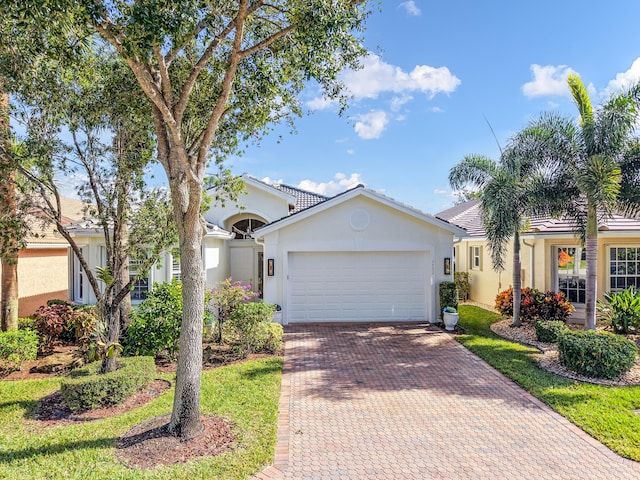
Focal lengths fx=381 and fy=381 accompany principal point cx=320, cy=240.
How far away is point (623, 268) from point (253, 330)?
44.3 feet

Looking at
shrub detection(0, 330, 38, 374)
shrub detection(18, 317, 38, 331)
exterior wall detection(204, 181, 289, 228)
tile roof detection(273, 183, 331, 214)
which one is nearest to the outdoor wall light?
exterior wall detection(204, 181, 289, 228)

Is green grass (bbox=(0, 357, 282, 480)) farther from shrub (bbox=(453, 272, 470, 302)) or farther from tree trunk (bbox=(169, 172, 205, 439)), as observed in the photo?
shrub (bbox=(453, 272, 470, 302))

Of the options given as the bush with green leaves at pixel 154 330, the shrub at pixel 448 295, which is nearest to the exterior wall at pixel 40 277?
the bush with green leaves at pixel 154 330

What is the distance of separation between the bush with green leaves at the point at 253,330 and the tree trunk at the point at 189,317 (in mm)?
4475

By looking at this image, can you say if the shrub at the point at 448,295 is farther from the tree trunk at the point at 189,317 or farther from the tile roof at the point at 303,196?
the tree trunk at the point at 189,317

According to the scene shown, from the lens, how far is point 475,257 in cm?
1972

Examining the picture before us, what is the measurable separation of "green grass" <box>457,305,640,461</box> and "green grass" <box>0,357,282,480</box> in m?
5.18

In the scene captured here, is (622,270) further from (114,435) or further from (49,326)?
(49,326)

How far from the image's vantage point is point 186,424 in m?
5.82

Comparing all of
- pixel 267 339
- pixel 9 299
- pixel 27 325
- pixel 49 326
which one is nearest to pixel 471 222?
pixel 267 339

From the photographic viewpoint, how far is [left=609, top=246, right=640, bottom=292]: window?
45.6 feet

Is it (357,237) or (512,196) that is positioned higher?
(512,196)

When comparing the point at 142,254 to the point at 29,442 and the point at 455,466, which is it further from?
the point at 455,466

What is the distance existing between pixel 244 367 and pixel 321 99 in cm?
658
